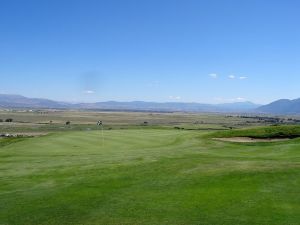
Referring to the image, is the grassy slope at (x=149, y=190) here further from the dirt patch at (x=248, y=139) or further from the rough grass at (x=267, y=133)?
the rough grass at (x=267, y=133)

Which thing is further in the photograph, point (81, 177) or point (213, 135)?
point (213, 135)

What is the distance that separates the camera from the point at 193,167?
2583 centimetres

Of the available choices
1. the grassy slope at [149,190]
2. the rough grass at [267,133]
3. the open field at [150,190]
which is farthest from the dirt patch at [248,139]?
the grassy slope at [149,190]

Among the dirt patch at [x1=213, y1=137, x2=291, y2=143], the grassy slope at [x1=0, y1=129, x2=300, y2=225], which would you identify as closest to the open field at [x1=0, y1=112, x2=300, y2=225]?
the grassy slope at [x1=0, y1=129, x2=300, y2=225]

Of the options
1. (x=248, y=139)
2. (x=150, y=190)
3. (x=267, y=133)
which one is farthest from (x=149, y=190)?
(x=267, y=133)

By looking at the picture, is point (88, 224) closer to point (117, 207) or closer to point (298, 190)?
point (117, 207)

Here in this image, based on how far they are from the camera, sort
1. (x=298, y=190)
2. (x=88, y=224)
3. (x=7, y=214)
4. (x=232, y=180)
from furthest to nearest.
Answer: (x=232, y=180), (x=298, y=190), (x=7, y=214), (x=88, y=224)

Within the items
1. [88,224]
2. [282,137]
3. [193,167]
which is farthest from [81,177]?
[282,137]

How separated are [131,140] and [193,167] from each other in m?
19.7

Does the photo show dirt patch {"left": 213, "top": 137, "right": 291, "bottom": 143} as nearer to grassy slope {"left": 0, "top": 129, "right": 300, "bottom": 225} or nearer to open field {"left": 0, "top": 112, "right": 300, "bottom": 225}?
open field {"left": 0, "top": 112, "right": 300, "bottom": 225}

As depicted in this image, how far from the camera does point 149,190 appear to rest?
69.9 ft

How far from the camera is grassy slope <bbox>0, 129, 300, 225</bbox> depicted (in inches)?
683

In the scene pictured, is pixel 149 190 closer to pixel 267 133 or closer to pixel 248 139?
pixel 248 139

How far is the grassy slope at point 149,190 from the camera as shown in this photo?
17.4 m
